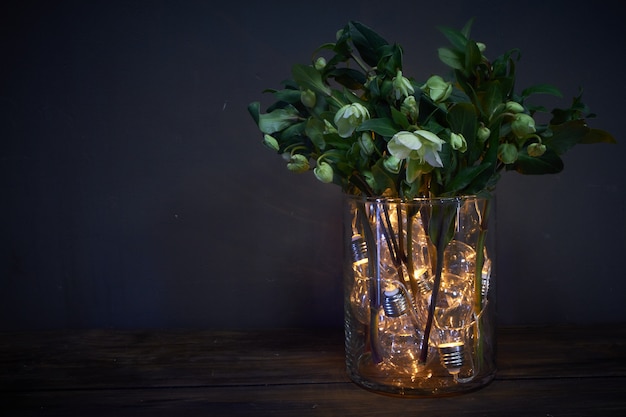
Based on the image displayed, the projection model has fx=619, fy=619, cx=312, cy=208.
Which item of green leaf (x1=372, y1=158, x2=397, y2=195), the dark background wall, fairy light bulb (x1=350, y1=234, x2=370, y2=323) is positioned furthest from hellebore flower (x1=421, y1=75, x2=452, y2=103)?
the dark background wall

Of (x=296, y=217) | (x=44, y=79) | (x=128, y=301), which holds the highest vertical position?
(x=44, y=79)

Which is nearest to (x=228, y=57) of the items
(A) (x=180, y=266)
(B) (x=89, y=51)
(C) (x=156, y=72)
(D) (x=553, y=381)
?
(C) (x=156, y=72)

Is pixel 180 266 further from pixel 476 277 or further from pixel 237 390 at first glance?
pixel 476 277

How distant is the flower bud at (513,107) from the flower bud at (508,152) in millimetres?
42

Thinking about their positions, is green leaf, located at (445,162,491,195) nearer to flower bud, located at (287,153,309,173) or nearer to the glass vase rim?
the glass vase rim

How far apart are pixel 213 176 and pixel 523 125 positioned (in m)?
0.59

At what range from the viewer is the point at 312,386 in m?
0.87

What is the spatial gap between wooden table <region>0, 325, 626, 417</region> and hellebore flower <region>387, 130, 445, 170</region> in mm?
335

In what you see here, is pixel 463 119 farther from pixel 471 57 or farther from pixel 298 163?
pixel 298 163

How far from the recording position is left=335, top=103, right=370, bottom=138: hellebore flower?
27.5 inches

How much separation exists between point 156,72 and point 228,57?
0.43 feet

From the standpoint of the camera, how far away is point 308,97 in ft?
2.59

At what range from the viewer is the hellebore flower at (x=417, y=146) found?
2.10 ft

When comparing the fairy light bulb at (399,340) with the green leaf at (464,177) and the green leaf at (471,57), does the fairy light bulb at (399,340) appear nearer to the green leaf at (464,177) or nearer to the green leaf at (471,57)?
the green leaf at (464,177)
